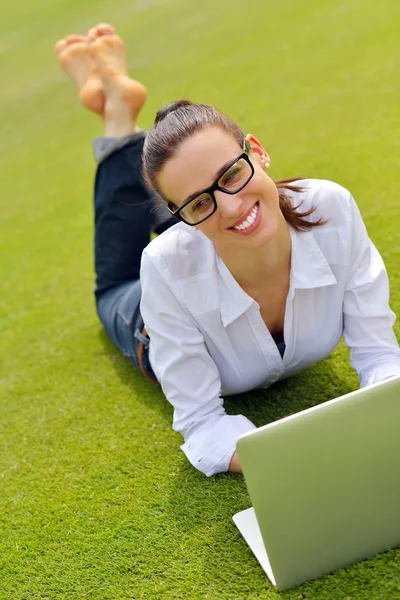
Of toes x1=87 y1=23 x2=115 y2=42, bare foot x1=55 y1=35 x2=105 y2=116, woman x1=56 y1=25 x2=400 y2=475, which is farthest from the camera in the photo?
toes x1=87 y1=23 x2=115 y2=42

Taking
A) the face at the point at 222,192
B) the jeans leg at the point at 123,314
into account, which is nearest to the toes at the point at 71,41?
the jeans leg at the point at 123,314

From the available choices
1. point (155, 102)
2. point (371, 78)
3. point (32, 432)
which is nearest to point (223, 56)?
point (155, 102)

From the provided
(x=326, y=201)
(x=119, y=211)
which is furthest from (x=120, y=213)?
(x=326, y=201)

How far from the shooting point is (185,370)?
8.55 feet

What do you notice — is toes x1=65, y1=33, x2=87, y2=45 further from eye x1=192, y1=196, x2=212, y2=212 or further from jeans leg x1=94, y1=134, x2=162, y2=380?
eye x1=192, y1=196, x2=212, y2=212

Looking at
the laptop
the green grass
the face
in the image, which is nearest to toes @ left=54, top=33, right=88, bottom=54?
Result: the green grass

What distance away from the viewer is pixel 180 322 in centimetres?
261

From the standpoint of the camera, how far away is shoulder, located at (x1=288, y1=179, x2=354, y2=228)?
8.45 feet

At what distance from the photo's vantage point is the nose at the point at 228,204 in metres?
2.25

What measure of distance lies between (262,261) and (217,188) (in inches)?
Answer: 17.2

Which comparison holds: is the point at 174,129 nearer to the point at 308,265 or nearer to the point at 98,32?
the point at 308,265

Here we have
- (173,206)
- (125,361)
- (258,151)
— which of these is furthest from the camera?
(125,361)

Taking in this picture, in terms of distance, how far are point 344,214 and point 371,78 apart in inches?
155

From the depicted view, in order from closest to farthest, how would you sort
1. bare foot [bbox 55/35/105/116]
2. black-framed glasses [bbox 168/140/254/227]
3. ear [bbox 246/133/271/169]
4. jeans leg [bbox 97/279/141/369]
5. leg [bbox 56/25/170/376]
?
black-framed glasses [bbox 168/140/254/227], ear [bbox 246/133/271/169], jeans leg [bbox 97/279/141/369], leg [bbox 56/25/170/376], bare foot [bbox 55/35/105/116]
